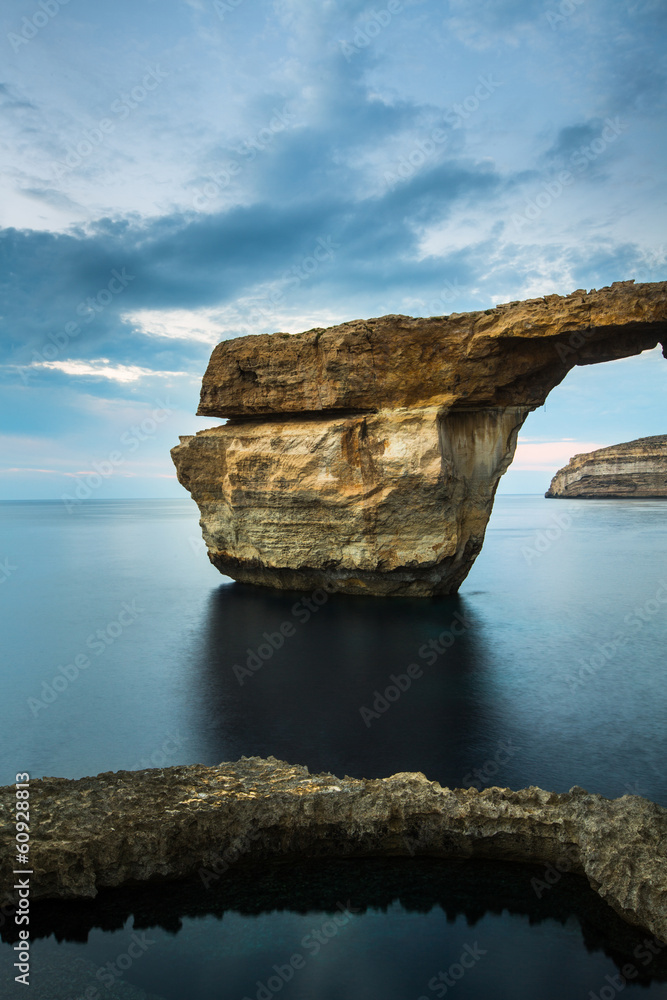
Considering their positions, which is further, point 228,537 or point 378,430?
point 228,537

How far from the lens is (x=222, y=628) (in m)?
17.1

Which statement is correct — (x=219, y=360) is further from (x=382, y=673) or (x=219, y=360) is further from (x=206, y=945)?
(x=206, y=945)

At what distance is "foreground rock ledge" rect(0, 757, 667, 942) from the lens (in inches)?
251

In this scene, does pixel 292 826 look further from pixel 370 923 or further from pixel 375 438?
pixel 375 438

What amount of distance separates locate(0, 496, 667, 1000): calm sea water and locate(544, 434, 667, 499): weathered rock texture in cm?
7229

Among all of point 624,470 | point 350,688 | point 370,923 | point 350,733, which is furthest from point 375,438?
point 624,470

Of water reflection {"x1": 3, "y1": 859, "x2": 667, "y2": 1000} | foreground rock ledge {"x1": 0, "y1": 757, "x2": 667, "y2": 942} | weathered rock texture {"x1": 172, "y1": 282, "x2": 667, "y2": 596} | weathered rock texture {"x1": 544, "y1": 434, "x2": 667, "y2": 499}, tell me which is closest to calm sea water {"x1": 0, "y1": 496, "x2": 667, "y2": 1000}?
water reflection {"x1": 3, "y1": 859, "x2": 667, "y2": 1000}

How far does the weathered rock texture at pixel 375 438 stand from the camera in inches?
650

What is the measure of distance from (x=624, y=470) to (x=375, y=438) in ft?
282

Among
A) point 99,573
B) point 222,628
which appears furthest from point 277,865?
point 99,573

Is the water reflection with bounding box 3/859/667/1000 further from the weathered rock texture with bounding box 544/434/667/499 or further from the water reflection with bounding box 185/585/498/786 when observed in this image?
the weathered rock texture with bounding box 544/434/667/499

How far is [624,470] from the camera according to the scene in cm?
9181

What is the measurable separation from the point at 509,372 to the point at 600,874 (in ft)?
41.5

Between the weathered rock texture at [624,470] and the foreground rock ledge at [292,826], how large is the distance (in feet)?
294
